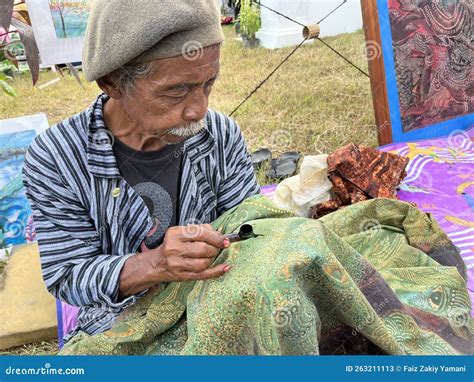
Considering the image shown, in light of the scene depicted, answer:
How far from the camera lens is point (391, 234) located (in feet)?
6.02

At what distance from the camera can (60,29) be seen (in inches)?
105

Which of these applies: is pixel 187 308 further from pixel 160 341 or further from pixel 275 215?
pixel 275 215

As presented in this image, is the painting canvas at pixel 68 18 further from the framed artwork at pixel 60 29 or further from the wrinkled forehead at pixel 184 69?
the wrinkled forehead at pixel 184 69

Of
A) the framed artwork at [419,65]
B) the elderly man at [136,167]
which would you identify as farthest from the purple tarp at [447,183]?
the elderly man at [136,167]

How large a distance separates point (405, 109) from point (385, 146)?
0.28m

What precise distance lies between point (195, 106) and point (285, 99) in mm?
2871

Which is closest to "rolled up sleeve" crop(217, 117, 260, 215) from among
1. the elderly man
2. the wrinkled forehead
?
the elderly man

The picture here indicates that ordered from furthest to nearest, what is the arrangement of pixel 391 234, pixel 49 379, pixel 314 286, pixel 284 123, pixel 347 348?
1. pixel 284 123
2. pixel 391 234
3. pixel 347 348
4. pixel 314 286
5. pixel 49 379

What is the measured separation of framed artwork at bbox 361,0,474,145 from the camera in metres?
3.21

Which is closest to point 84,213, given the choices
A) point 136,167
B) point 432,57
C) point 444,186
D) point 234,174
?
point 136,167

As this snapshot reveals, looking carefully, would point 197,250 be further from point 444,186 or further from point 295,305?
point 444,186

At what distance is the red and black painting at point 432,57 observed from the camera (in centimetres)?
325

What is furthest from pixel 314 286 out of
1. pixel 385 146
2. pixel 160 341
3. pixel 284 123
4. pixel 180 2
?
pixel 284 123

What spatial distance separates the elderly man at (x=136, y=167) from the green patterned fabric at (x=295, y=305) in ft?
0.22
